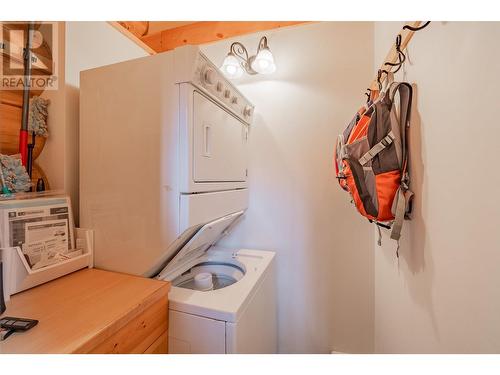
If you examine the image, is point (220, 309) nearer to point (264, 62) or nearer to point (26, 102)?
point (26, 102)

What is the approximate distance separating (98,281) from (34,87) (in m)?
1.25

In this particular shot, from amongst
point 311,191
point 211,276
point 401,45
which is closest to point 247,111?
point 311,191

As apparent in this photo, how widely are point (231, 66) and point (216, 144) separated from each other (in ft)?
3.17

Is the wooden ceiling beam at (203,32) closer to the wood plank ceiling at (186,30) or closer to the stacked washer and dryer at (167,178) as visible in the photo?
the wood plank ceiling at (186,30)

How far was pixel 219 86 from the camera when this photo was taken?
3.90 feet

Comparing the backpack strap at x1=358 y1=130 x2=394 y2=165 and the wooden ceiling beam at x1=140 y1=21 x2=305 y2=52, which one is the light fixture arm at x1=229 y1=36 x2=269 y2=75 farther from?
the backpack strap at x1=358 y1=130 x2=394 y2=165

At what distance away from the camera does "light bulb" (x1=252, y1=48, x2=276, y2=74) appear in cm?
163

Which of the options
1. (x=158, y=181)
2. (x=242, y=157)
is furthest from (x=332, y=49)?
(x=158, y=181)

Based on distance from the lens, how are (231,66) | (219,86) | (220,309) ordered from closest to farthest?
(220,309) → (219,86) → (231,66)

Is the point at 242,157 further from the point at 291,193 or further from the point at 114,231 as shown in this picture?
the point at 114,231

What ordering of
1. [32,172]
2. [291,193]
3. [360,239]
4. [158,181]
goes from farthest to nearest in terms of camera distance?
[291,193] → [360,239] → [32,172] → [158,181]

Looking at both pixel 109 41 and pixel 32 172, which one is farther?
pixel 109 41

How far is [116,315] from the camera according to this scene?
2.51ft

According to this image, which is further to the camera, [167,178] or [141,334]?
[167,178]
